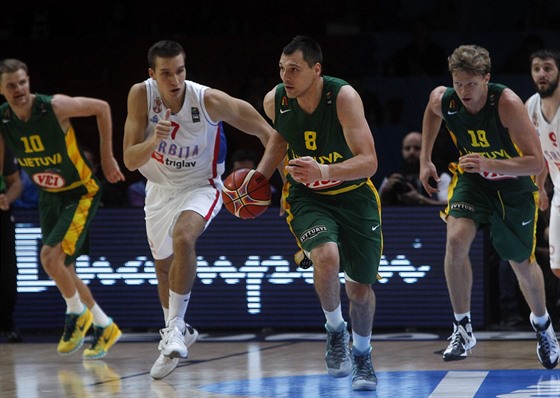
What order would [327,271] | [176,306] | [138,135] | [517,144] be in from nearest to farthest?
[327,271]
[517,144]
[176,306]
[138,135]

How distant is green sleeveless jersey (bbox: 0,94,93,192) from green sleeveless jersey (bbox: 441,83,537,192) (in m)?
3.03

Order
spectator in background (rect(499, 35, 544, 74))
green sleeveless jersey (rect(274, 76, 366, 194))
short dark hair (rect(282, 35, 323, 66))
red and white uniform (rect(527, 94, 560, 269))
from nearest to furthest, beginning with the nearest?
short dark hair (rect(282, 35, 323, 66)) < green sleeveless jersey (rect(274, 76, 366, 194)) < red and white uniform (rect(527, 94, 560, 269)) < spectator in background (rect(499, 35, 544, 74))

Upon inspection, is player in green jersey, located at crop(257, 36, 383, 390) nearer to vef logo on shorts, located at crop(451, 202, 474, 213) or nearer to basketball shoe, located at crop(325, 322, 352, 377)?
basketball shoe, located at crop(325, 322, 352, 377)

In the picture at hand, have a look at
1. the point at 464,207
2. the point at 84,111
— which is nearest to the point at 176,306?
the point at 464,207

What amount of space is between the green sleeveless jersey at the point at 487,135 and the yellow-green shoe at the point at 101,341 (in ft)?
10.2

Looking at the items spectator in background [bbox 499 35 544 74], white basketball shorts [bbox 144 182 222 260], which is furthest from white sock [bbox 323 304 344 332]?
spectator in background [bbox 499 35 544 74]

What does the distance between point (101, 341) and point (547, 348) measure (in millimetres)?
3406

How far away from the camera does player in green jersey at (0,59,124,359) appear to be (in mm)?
8484

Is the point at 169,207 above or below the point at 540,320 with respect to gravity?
above

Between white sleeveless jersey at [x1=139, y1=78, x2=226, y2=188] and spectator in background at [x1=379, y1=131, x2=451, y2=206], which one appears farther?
spectator in background at [x1=379, y1=131, x2=451, y2=206]

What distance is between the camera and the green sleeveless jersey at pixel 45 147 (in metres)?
8.55

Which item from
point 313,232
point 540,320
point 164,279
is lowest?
point 540,320

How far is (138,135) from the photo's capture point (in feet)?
23.6

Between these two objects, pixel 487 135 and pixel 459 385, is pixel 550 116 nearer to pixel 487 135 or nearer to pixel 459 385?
pixel 487 135
